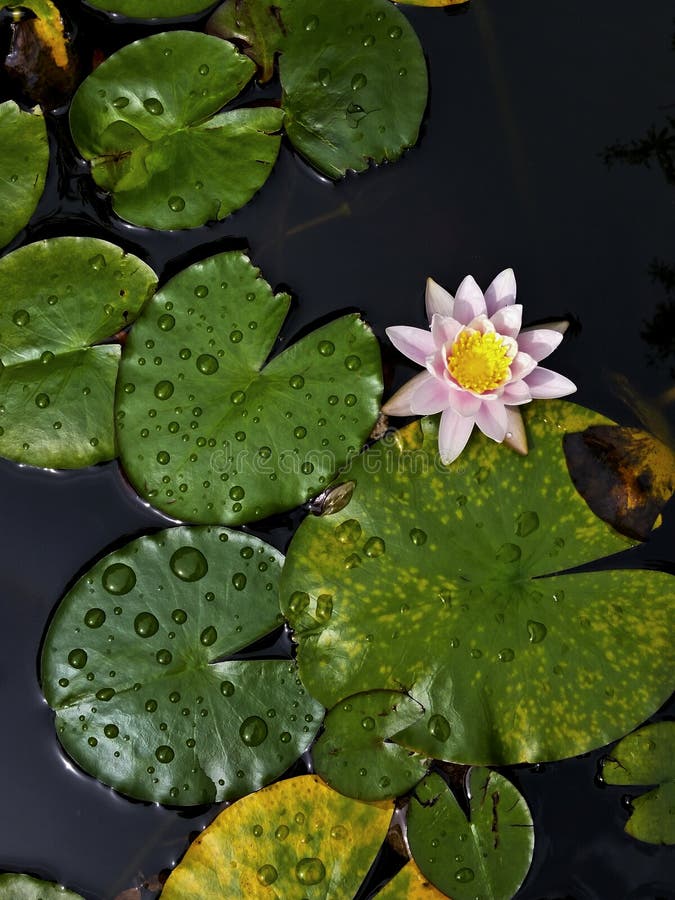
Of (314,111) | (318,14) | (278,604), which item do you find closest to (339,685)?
(278,604)

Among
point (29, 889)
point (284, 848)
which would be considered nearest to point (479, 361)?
point (284, 848)

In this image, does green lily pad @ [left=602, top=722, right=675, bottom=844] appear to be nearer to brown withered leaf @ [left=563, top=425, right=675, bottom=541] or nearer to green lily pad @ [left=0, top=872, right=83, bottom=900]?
brown withered leaf @ [left=563, top=425, right=675, bottom=541]

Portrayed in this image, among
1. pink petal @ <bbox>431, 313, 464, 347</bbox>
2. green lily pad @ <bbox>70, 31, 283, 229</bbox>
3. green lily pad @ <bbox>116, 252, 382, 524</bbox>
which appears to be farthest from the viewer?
Result: green lily pad @ <bbox>70, 31, 283, 229</bbox>

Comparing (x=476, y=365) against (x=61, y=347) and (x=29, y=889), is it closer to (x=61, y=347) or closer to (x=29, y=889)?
(x=61, y=347)

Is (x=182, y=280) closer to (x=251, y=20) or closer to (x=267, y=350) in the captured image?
(x=267, y=350)

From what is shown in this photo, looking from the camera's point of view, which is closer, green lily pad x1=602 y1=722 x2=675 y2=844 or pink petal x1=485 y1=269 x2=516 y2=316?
pink petal x1=485 y1=269 x2=516 y2=316

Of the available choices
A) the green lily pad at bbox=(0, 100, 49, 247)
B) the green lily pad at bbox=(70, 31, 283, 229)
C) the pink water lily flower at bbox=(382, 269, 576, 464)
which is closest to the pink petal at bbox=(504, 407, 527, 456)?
the pink water lily flower at bbox=(382, 269, 576, 464)
